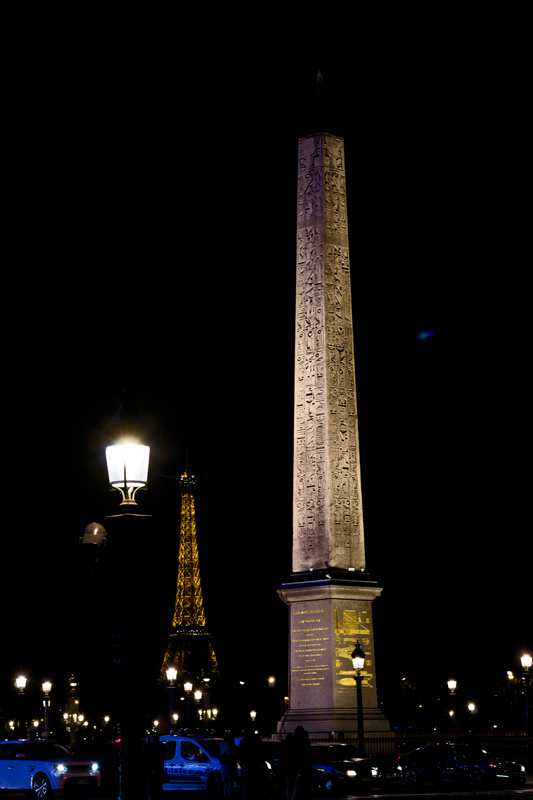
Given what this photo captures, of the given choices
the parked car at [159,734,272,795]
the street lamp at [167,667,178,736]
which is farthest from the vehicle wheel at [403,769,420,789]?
the street lamp at [167,667,178,736]

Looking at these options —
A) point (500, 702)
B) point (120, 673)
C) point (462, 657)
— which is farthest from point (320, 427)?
point (500, 702)

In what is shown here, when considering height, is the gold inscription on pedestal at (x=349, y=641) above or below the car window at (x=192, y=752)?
above

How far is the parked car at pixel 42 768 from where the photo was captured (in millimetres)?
23984

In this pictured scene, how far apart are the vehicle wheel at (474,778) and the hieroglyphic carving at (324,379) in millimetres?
5635

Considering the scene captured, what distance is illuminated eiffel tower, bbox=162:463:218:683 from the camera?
104 meters

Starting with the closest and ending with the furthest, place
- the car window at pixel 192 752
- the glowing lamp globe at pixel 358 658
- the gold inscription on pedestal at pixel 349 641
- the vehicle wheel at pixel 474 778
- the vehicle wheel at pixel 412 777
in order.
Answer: the car window at pixel 192 752
the glowing lamp globe at pixel 358 658
the vehicle wheel at pixel 474 778
the vehicle wheel at pixel 412 777
the gold inscription on pedestal at pixel 349 641

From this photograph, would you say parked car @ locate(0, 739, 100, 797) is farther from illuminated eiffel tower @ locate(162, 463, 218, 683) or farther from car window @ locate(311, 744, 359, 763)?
illuminated eiffel tower @ locate(162, 463, 218, 683)

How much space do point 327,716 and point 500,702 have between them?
43895 mm

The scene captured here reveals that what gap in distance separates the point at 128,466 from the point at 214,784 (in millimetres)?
16064

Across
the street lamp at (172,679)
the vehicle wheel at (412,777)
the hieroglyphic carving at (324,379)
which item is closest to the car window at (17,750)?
the hieroglyphic carving at (324,379)

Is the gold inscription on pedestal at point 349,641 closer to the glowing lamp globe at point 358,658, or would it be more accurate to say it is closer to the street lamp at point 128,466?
the glowing lamp globe at point 358,658

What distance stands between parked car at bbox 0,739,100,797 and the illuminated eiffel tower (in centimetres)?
7919

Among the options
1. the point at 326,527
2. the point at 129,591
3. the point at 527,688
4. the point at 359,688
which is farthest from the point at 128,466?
the point at 527,688

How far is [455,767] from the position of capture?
2641cm
